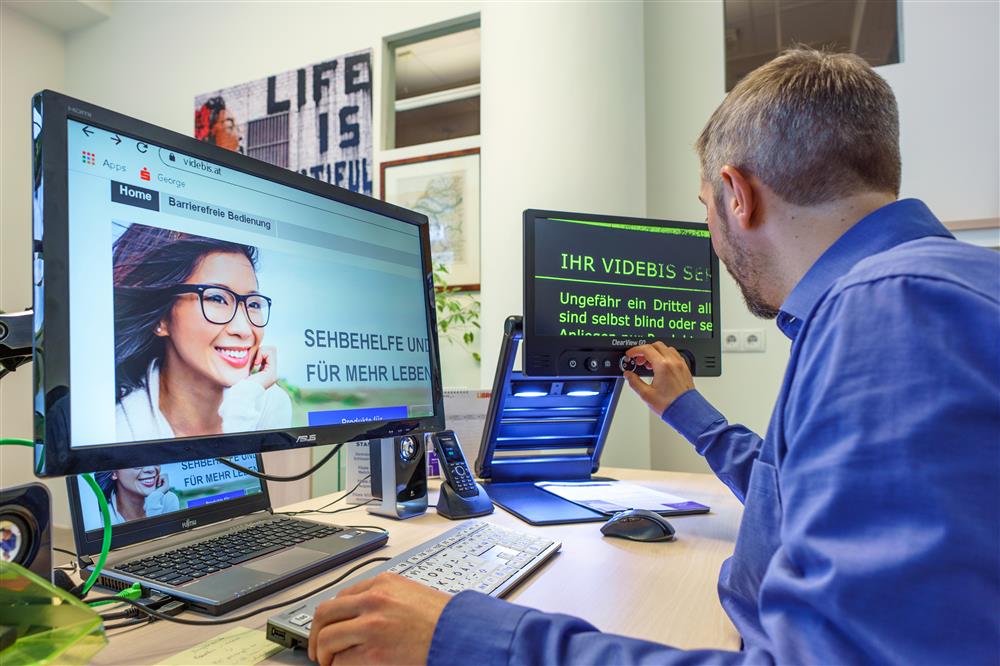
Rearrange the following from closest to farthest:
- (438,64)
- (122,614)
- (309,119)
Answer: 1. (122,614)
2. (438,64)
3. (309,119)

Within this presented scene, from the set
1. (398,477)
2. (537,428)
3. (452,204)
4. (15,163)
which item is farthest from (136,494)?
(15,163)

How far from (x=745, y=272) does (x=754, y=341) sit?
5.84 ft

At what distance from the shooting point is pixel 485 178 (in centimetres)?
256

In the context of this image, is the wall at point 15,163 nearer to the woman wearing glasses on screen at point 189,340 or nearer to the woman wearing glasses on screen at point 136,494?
the woman wearing glasses on screen at point 136,494

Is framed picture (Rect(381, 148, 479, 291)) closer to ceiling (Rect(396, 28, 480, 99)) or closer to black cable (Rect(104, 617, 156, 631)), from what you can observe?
ceiling (Rect(396, 28, 480, 99))

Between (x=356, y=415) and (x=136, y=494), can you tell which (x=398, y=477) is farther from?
(x=136, y=494)

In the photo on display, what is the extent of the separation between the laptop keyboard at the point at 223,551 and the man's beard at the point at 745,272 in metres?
0.69

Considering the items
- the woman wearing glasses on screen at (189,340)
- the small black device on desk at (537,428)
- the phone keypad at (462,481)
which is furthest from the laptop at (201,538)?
the small black device on desk at (537,428)

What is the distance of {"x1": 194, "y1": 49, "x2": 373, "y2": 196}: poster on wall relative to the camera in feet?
9.93

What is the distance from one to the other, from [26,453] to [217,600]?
3.51m

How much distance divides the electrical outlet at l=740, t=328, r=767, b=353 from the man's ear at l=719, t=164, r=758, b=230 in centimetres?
183

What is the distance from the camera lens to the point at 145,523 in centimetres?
79

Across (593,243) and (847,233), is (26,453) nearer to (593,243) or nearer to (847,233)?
(593,243)

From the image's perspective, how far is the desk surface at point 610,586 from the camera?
22.5 inches
